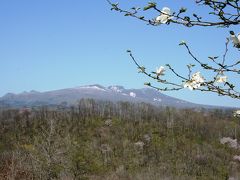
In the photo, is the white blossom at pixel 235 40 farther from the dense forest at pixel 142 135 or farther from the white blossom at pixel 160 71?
the dense forest at pixel 142 135

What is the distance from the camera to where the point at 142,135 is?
Answer: 396ft

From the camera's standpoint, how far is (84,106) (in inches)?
5787

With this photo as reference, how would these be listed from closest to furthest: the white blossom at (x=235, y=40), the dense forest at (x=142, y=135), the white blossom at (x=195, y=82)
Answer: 1. the white blossom at (x=235, y=40)
2. the white blossom at (x=195, y=82)
3. the dense forest at (x=142, y=135)

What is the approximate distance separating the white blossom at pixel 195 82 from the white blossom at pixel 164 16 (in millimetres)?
483

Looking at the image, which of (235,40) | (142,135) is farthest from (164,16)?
(142,135)

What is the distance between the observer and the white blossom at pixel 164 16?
324 centimetres

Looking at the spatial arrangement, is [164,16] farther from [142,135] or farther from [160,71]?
[142,135]

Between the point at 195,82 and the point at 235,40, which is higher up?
the point at 235,40

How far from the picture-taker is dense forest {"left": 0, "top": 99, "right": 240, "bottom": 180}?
8849 cm

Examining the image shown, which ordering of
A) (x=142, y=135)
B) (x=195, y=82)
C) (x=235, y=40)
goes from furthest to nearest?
1. (x=142, y=135)
2. (x=195, y=82)
3. (x=235, y=40)

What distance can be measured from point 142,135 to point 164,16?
4648 inches

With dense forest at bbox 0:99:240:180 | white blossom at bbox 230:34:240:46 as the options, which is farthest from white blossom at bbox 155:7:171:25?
dense forest at bbox 0:99:240:180

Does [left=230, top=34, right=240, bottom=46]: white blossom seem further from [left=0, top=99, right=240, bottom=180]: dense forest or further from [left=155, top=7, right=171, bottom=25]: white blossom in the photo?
[left=0, top=99, right=240, bottom=180]: dense forest

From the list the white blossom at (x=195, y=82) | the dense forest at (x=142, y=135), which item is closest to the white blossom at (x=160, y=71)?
the white blossom at (x=195, y=82)
